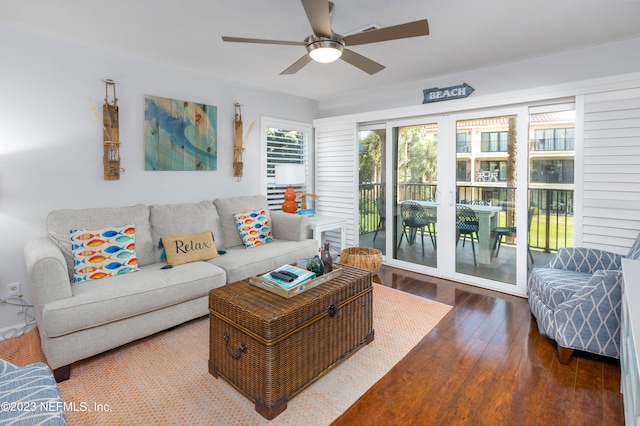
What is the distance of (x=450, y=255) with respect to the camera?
406 centimetres

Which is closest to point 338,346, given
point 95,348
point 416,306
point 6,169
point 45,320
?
point 416,306

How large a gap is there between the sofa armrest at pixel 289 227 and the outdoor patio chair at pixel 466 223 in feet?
5.84

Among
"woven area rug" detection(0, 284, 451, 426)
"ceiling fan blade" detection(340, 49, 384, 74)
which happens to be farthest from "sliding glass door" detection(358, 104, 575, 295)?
"ceiling fan blade" detection(340, 49, 384, 74)

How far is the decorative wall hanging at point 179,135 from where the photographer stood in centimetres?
344

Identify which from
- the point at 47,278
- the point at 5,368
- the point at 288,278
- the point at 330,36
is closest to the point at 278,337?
the point at 288,278

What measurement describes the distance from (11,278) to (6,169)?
2.87ft

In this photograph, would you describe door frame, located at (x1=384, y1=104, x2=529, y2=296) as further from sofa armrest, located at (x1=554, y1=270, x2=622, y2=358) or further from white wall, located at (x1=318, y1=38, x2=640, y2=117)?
sofa armrest, located at (x1=554, y1=270, x2=622, y2=358)

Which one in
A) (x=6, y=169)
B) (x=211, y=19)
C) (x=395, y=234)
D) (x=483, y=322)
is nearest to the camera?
(x=211, y=19)

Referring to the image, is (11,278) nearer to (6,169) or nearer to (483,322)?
(6,169)

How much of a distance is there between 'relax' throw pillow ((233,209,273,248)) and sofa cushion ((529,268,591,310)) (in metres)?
2.63

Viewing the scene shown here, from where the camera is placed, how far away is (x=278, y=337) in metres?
1.79

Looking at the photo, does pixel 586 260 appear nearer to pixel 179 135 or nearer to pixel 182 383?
pixel 182 383

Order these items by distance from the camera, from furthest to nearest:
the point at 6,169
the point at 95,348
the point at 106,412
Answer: the point at 6,169 < the point at 95,348 < the point at 106,412

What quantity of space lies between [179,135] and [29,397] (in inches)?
115
